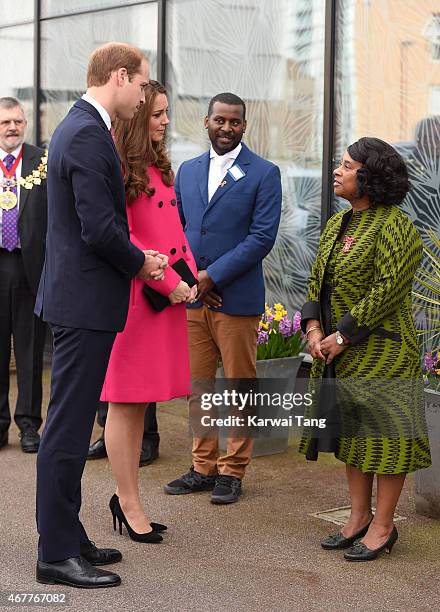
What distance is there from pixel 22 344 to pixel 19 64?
15.2 ft

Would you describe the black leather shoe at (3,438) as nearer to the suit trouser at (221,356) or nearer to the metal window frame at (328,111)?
the suit trouser at (221,356)

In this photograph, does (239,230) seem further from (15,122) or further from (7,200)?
(15,122)

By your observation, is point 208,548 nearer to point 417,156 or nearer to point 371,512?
point 371,512

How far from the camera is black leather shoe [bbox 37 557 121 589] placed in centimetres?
435

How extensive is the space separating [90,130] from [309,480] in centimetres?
273

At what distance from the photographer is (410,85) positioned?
22.7 ft

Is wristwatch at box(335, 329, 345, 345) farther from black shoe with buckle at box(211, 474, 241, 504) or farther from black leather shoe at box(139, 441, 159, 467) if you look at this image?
black leather shoe at box(139, 441, 159, 467)

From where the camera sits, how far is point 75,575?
171 inches

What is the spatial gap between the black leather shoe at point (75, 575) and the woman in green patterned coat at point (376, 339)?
3.49 ft

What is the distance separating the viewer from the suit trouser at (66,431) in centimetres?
429

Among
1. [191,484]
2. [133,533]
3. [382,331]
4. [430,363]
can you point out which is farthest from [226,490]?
[382,331]

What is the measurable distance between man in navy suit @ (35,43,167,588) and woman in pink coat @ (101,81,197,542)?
1.45ft

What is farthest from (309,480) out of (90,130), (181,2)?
(181,2)

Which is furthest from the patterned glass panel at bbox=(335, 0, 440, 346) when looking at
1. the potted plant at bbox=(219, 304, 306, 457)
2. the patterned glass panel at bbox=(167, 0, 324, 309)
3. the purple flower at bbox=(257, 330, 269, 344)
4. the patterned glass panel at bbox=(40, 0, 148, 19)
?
the patterned glass panel at bbox=(40, 0, 148, 19)
